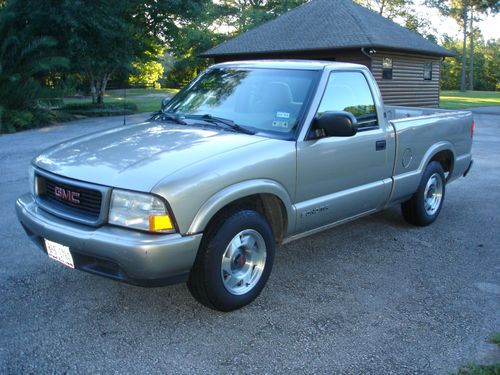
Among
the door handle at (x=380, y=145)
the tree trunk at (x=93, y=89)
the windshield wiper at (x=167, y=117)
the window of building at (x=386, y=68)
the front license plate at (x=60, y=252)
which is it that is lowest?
the front license plate at (x=60, y=252)

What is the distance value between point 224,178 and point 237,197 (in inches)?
7.1

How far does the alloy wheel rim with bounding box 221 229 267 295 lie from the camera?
369 cm

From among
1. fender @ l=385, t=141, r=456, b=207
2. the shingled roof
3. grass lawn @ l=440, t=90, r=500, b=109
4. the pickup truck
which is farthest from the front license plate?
grass lawn @ l=440, t=90, r=500, b=109

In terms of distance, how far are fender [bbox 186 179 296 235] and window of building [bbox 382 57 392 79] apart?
2007cm

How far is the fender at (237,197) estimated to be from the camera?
132 inches

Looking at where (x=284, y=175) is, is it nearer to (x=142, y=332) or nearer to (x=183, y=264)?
(x=183, y=264)

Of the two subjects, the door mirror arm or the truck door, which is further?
the truck door

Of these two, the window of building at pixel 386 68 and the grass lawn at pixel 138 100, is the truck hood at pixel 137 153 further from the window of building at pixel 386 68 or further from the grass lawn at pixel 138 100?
the grass lawn at pixel 138 100

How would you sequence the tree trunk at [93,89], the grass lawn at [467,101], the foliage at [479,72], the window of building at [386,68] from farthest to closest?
the foliage at [479,72] → the grass lawn at [467,101] → the tree trunk at [93,89] → the window of building at [386,68]

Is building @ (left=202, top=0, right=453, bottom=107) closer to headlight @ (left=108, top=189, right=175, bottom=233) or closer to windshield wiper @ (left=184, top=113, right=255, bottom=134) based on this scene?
windshield wiper @ (left=184, top=113, right=255, bottom=134)

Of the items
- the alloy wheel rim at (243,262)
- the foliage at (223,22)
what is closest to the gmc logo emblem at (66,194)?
the alloy wheel rim at (243,262)

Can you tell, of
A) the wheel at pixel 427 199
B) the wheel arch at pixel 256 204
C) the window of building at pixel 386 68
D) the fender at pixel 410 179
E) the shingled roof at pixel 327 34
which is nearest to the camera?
Result: the wheel arch at pixel 256 204

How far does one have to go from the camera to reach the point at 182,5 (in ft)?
75.0

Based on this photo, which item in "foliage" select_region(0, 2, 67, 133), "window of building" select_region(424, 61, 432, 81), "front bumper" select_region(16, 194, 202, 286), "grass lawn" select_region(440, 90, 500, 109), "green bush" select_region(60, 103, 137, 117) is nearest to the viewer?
"front bumper" select_region(16, 194, 202, 286)
